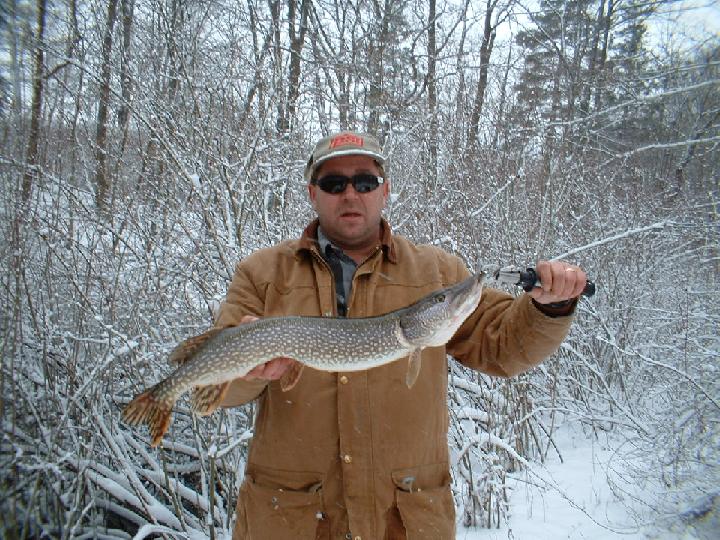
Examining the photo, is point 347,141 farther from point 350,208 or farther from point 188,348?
point 188,348

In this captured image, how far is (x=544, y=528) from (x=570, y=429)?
6.54ft

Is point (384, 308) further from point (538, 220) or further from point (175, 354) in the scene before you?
point (538, 220)

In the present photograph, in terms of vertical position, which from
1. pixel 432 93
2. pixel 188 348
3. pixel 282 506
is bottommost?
pixel 282 506

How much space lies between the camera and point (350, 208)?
5.99 feet

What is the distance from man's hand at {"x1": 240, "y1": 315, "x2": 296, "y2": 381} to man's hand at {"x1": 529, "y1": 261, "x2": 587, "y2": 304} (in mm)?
917

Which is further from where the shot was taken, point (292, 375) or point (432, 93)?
point (432, 93)

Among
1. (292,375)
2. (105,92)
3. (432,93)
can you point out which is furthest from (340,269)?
(432,93)

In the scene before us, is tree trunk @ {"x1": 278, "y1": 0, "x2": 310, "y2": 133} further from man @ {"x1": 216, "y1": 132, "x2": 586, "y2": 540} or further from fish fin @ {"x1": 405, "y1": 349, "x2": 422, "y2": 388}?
fish fin @ {"x1": 405, "y1": 349, "x2": 422, "y2": 388}

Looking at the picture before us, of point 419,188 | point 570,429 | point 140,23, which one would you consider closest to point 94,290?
point 140,23

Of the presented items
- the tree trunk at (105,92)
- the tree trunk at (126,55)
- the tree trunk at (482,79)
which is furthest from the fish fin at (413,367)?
the tree trunk at (482,79)

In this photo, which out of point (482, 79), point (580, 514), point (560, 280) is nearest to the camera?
point (560, 280)

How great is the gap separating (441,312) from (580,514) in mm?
2500

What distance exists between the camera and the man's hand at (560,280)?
1433mm

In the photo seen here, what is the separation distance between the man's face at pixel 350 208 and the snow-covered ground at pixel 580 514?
195 cm
